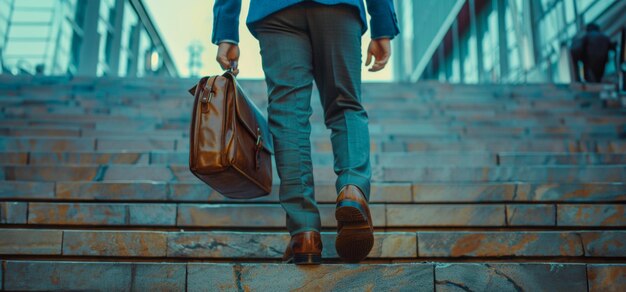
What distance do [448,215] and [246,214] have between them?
1094 millimetres

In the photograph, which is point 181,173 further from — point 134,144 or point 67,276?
point 67,276

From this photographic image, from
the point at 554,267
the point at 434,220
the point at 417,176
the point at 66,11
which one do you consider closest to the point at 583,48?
the point at 417,176

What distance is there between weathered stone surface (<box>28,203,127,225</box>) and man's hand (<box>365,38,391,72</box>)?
63.6 inches

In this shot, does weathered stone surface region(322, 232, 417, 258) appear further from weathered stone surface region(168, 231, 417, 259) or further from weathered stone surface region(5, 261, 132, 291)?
weathered stone surface region(5, 261, 132, 291)

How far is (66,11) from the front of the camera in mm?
15461

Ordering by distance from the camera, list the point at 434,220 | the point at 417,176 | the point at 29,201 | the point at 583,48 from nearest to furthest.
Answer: the point at 434,220
the point at 29,201
the point at 417,176
the point at 583,48

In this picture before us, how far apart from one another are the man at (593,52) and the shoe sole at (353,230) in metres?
8.75

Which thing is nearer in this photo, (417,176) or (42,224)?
(42,224)

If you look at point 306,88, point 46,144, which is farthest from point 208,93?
point 46,144

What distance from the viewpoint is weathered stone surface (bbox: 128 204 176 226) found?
3.47m

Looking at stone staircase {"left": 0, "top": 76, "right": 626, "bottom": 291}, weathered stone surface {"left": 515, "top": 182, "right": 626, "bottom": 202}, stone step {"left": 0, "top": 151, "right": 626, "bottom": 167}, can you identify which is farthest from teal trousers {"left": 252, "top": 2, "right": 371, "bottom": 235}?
stone step {"left": 0, "top": 151, "right": 626, "bottom": 167}

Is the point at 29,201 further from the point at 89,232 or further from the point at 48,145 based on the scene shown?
the point at 48,145

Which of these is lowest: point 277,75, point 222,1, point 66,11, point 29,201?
point 29,201

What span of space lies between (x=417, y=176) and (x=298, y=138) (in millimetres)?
1880
